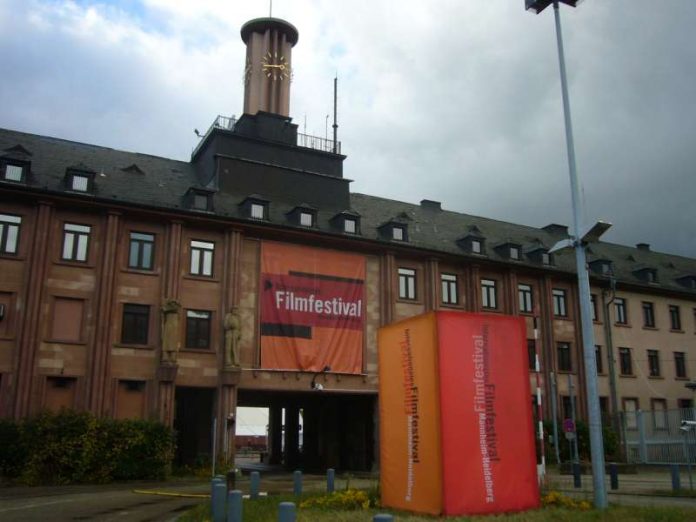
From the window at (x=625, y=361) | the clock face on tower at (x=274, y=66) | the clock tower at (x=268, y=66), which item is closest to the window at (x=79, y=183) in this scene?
the clock tower at (x=268, y=66)

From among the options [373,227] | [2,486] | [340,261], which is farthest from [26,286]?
[373,227]

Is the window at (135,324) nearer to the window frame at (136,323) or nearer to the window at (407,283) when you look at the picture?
the window frame at (136,323)

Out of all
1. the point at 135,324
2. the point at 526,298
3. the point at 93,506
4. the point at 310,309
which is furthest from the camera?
the point at 526,298

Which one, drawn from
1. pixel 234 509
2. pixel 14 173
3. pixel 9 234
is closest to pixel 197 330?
pixel 9 234

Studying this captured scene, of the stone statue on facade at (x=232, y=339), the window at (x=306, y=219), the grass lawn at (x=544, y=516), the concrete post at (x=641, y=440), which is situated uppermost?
the window at (x=306, y=219)

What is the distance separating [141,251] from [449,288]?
16621mm

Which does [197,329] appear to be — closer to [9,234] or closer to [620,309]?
[9,234]

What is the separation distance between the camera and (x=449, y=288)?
39.8 m

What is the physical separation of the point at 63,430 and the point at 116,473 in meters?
2.68

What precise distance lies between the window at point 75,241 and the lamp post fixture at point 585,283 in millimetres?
22064

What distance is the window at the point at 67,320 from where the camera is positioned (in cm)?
3011

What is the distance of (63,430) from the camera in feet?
89.4

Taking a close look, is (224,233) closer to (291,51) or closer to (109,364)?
(109,364)

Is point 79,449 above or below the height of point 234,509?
above
